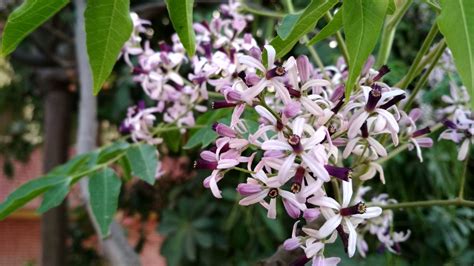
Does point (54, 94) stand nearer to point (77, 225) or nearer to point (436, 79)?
point (77, 225)

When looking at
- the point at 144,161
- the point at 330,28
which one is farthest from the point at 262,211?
the point at 330,28

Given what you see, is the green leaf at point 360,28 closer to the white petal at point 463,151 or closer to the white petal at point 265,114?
the white petal at point 265,114

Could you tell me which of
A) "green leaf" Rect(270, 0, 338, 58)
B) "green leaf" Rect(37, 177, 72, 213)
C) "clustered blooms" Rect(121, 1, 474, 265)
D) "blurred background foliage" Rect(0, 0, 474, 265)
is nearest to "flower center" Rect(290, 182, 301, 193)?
"clustered blooms" Rect(121, 1, 474, 265)

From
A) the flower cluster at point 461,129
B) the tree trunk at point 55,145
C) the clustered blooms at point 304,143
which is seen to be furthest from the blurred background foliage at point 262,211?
the clustered blooms at point 304,143

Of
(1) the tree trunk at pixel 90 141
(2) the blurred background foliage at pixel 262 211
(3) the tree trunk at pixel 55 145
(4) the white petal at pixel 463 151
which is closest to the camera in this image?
(4) the white petal at pixel 463 151

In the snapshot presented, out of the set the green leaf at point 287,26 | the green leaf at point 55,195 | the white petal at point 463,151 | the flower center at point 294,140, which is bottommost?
the green leaf at point 55,195

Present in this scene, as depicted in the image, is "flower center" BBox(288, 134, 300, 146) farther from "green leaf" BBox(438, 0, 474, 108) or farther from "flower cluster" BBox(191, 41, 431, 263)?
"green leaf" BBox(438, 0, 474, 108)

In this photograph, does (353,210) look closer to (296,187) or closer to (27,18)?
(296,187)
